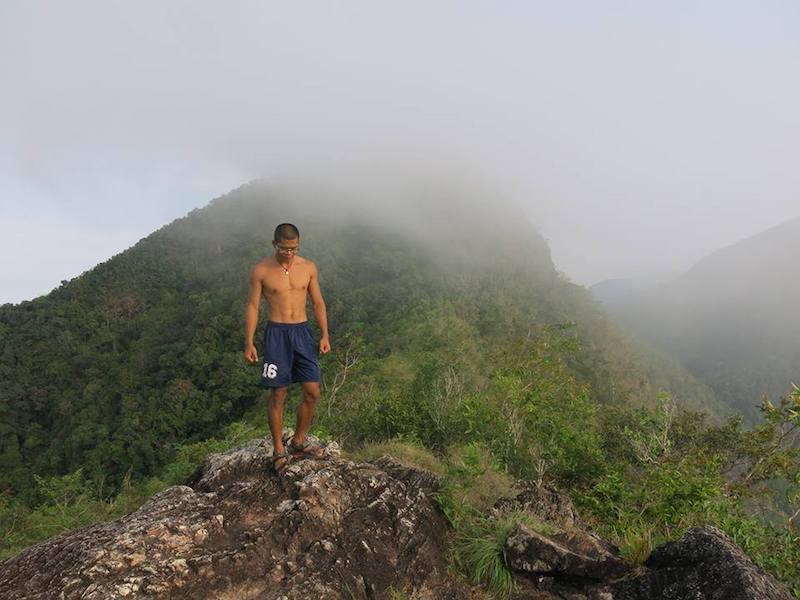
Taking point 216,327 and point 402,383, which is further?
point 216,327

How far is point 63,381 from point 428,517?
6488cm

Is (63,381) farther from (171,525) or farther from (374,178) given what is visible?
(374,178)

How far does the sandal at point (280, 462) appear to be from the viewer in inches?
167

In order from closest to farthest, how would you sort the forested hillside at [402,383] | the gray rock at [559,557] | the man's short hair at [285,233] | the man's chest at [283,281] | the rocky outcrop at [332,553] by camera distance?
the rocky outcrop at [332,553] → the gray rock at [559,557] → the man's short hair at [285,233] → the man's chest at [283,281] → the forested hillside at [402,383]

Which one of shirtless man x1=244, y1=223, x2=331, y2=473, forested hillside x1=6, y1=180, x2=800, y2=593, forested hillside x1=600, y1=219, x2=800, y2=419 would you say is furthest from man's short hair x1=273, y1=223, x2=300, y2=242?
forested hillside x1=600, y1=219, x2=800, y2=419

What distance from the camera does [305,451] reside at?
15.5ft

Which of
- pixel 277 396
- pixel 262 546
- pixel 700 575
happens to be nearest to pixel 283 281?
pixel 277 396

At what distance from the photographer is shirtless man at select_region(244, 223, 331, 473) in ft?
14.1

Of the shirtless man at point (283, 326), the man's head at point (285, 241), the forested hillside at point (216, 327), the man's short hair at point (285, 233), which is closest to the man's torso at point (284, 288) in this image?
the shirtless man at point (283, 326)

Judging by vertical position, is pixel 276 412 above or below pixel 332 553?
above

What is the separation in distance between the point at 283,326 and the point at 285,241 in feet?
2.51

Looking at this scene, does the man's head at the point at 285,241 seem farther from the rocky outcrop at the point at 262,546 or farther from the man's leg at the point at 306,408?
the rocky outcrop at the point at 262,546

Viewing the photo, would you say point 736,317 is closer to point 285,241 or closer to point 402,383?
point 402,383

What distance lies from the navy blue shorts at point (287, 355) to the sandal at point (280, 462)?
0.63m
